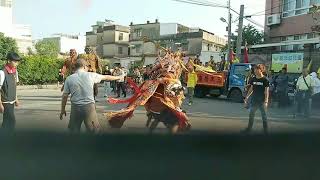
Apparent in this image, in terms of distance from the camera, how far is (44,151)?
3.98 m

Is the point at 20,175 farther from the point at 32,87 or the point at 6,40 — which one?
the point at 6,40

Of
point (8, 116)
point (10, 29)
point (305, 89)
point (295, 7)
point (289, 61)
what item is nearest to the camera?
point (8, 116)

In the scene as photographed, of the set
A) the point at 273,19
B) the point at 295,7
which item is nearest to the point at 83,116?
the point at 295,7

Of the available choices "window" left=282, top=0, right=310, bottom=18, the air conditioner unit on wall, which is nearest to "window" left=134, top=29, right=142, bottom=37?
the air conditioner unit on wall

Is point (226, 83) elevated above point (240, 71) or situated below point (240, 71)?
below

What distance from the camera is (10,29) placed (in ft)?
127

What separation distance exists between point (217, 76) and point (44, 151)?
13466mm

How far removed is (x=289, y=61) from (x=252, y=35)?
7.86m

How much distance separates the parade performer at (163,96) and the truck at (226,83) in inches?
353

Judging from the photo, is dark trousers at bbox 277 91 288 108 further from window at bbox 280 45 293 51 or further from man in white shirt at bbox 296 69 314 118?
window at bbox 280 45 293 51

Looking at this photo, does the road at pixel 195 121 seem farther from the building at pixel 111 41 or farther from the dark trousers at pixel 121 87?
the building at pixel 111 41

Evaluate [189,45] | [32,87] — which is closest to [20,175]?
[32,87]

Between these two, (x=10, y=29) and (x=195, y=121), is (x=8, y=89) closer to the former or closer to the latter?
(x=195, y=121)

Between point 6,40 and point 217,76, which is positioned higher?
point 6,40
